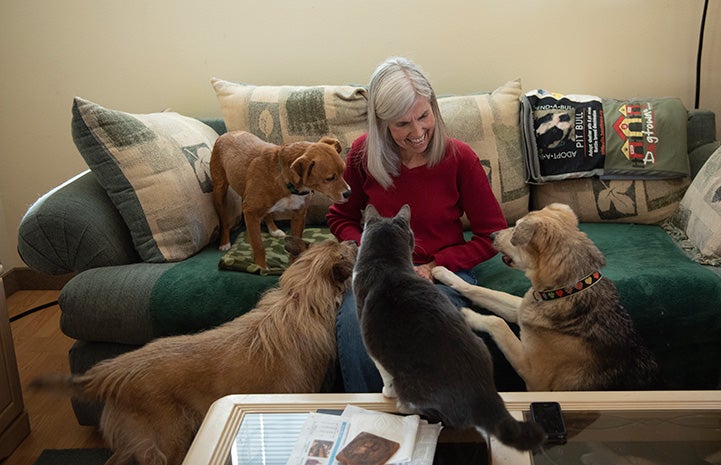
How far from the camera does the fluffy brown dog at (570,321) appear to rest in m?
1.69

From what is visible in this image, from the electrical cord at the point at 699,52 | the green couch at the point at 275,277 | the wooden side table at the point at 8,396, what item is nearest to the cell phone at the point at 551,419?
the green couch at the point at 275,277

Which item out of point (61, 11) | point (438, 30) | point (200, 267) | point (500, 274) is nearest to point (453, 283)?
point (500, 274)

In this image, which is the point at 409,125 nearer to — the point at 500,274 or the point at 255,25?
the point at 500,274

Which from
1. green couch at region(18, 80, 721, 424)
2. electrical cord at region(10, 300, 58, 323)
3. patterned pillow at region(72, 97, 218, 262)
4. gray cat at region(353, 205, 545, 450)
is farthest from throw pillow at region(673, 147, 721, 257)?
electrical cord at region(10, 300, 58, 323)

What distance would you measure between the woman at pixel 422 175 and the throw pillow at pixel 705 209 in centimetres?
78

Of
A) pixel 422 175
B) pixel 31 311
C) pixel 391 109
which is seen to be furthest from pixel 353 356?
pixel 31 311

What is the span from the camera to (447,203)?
6.73 feet

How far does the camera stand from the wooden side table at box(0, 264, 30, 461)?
2084mm

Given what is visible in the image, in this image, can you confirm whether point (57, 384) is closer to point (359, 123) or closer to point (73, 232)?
point (73, 232)

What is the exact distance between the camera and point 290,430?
138 cm

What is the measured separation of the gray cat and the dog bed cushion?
0.76 m

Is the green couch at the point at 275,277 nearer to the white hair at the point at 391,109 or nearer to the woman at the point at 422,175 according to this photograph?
the woman at the point at 422,175

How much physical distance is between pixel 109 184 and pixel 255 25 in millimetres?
1238

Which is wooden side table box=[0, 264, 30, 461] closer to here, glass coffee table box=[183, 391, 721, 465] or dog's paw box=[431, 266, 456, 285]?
glass coffee table box=[183, 391, 721, 465]
